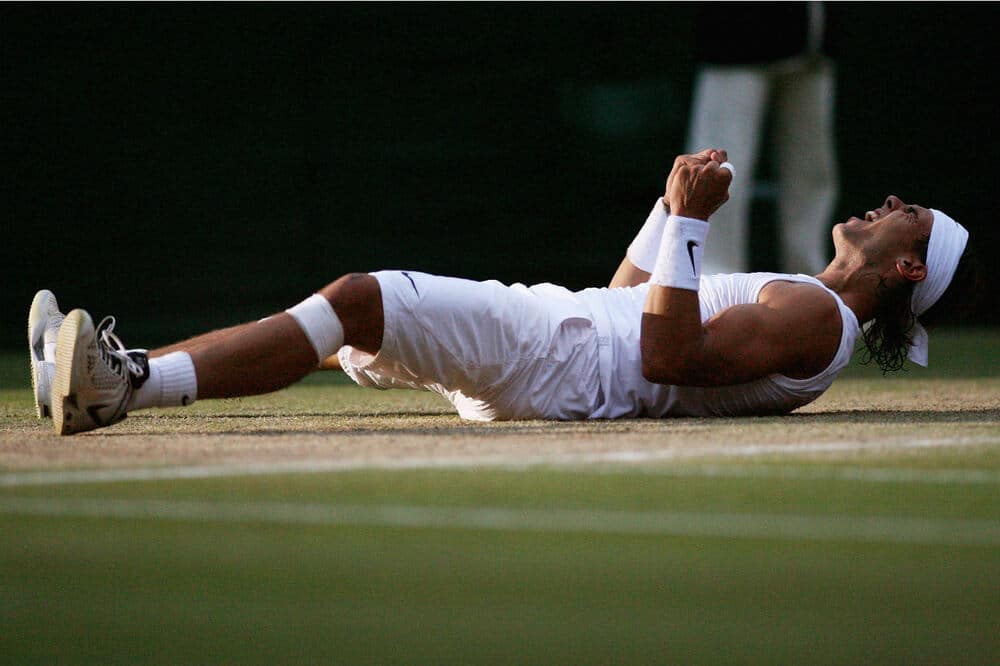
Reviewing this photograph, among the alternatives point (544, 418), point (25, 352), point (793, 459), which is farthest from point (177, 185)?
point (793, 459)

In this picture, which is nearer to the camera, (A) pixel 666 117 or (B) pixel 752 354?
(B) pixel 752 354

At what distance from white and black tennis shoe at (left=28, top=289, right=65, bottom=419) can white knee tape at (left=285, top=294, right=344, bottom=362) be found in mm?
681

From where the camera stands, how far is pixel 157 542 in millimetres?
2396

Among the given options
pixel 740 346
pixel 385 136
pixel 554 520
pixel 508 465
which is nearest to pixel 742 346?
pixel 740 346

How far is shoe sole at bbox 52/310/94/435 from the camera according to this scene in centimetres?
341

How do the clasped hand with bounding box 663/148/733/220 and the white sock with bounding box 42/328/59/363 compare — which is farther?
the white sock with bounding box 42/328/59/363

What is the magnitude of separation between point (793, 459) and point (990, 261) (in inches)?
219

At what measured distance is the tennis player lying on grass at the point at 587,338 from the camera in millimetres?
3637

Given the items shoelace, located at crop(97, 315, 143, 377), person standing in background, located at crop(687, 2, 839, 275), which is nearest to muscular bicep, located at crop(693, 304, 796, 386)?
shoelace, located at crop(97, 315, 143, 377)

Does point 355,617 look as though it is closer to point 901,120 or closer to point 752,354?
point 752,354

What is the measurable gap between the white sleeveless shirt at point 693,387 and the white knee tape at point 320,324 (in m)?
0.68

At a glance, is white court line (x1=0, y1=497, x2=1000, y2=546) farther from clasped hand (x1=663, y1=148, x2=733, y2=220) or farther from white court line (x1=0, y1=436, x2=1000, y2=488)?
clasped hand (x1=663, y1=148, x2=733, y2=220)

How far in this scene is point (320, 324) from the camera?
365cm

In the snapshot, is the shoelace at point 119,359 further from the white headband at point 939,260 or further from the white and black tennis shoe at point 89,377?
the white headband at point 939,260
